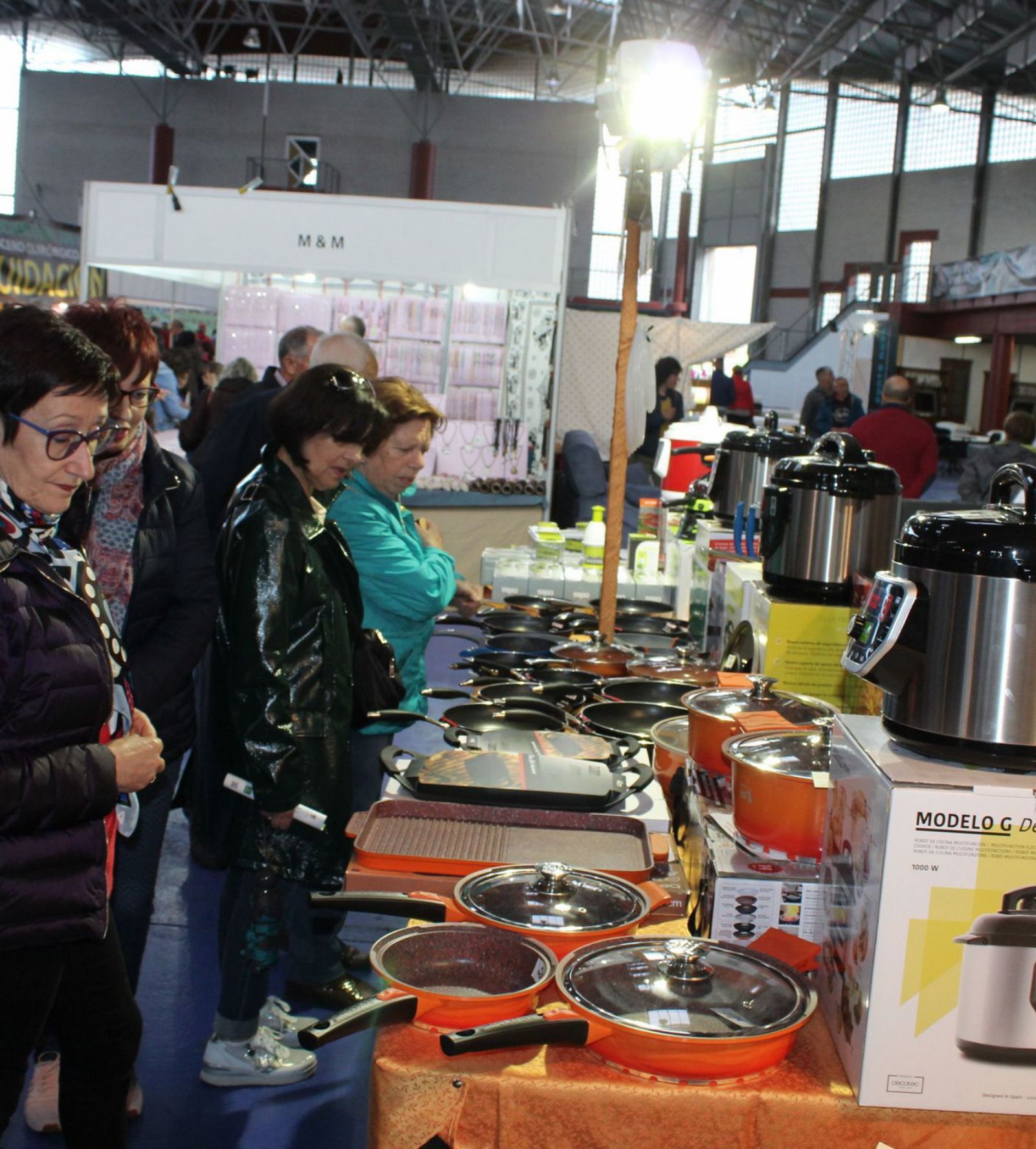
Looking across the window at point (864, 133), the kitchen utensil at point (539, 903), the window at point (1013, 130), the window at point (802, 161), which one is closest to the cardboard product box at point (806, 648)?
the kitchen utensil at point (539, 903)

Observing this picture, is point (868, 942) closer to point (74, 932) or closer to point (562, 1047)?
point (562, 1047)

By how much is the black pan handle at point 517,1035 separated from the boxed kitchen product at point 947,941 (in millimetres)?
272

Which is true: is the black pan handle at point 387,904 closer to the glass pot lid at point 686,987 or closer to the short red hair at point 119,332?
the glass pot lid at point 686,987

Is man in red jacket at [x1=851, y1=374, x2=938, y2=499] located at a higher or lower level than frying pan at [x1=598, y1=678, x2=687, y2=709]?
higher

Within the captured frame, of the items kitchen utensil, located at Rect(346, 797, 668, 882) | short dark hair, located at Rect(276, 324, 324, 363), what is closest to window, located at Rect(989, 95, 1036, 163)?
short dark hair, located at Rect(276, 324, 324, 363)

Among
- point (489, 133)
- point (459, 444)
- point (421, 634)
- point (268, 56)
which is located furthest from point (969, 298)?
point (421, 634)

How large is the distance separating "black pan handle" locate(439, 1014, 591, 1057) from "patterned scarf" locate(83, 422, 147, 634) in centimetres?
114

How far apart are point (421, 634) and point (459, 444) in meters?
5.15

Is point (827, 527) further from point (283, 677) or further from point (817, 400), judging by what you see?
point (817, 400)

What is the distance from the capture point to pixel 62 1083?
1.64 m

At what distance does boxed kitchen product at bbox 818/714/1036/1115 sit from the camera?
3.51ft

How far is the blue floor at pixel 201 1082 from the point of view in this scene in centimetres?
221

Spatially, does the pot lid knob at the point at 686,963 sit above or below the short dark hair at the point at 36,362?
below

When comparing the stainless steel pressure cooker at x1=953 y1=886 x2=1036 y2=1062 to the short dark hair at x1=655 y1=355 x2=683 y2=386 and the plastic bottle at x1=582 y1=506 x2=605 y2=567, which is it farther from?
the short dark hair at x1=655 y1=355 x2=683 y2=386
